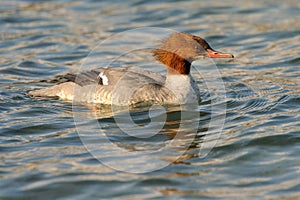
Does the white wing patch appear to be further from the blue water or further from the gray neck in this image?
the gray neck

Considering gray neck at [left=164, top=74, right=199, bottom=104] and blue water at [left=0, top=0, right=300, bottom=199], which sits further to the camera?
gray neck at [left=164, top=74, right=199, bottom=104]

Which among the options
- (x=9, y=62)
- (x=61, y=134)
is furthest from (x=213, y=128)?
(x=9, y=62)

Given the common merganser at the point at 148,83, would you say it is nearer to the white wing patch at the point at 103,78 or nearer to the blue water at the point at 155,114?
the white wing patch at the point at 103,78

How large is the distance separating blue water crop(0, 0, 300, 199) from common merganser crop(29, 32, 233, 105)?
25 cm

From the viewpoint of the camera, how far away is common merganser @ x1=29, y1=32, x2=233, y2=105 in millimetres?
10266

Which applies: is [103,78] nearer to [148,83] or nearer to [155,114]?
[148,83]

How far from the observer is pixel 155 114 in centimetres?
991

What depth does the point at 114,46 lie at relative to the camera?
1412 cm

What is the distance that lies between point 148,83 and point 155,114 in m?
0.70

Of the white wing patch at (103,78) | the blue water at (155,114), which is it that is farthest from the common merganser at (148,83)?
the blue water at (155,114)

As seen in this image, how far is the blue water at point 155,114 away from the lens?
24.0 feet

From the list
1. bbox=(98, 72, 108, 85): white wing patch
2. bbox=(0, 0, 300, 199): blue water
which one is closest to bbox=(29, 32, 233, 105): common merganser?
bbox=(98, 72, 108, 85): white wing patch

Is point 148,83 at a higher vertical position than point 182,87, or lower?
higher

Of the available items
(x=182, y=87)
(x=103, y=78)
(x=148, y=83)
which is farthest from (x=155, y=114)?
(x=103, y=78)
